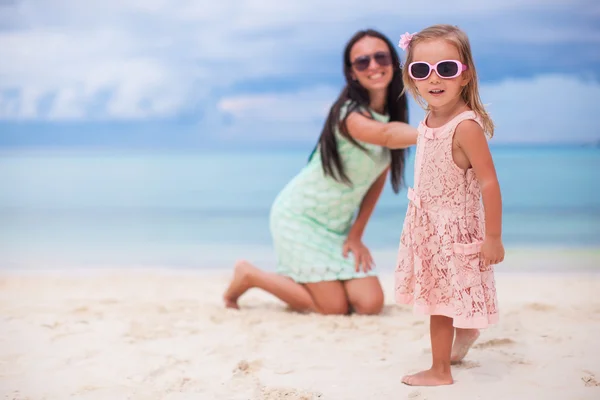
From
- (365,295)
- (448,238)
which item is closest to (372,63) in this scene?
(365,295)

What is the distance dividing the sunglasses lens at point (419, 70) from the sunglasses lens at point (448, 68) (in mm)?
39

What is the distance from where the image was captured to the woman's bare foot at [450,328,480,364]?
81.8 inches

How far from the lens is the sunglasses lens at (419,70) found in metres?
1.84

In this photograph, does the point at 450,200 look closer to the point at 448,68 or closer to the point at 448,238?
the point at 448,238

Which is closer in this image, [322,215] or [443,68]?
[443,68]

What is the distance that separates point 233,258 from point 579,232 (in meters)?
2.80

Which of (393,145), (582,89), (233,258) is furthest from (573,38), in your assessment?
(393,145)

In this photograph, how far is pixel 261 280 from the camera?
2.92 metres

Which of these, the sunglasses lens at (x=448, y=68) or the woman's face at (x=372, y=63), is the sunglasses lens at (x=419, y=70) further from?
the woman's face at (x=372, y=63)

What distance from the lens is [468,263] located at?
6.03 feet

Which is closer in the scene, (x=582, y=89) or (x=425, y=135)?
(x=425, y=135)

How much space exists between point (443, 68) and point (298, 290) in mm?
1368

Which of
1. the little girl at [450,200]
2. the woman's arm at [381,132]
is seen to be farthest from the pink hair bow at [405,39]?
the woman's arm at [381,132]

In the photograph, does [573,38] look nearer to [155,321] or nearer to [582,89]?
[582,89]
